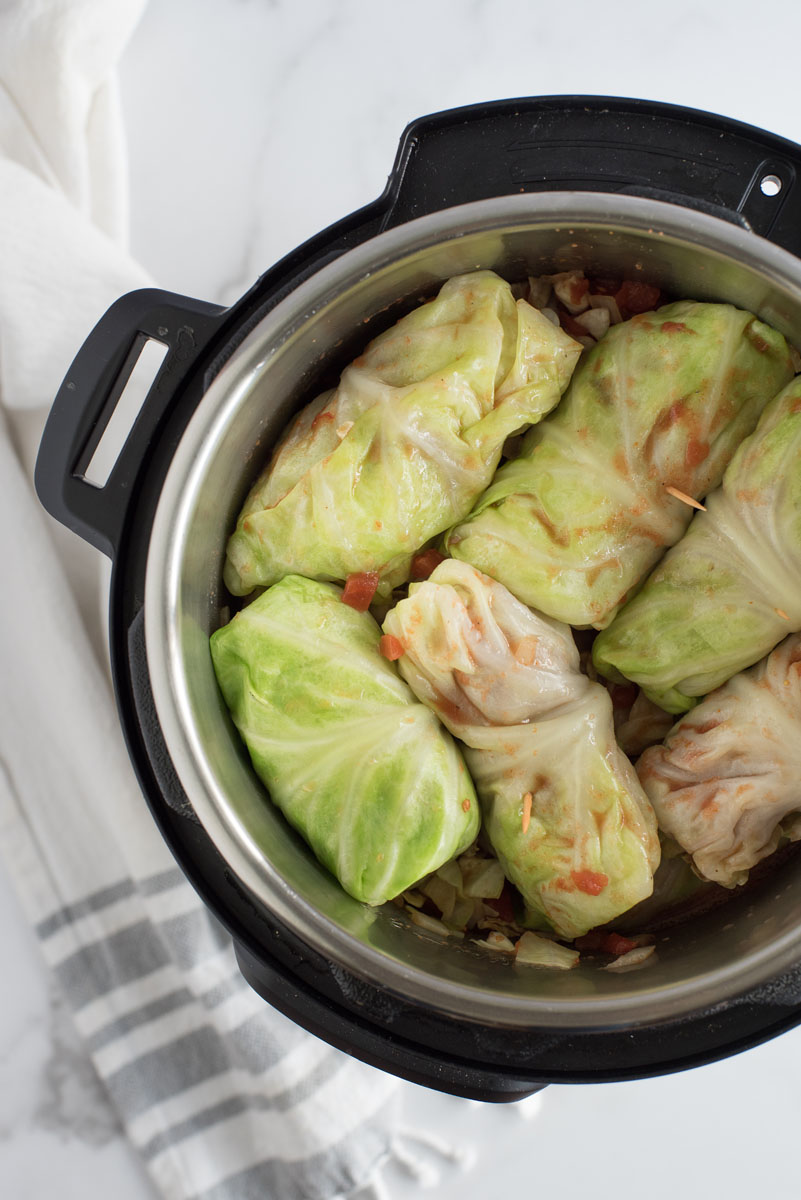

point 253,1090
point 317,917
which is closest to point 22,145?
point 317,917

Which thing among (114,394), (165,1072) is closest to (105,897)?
(165,1072)

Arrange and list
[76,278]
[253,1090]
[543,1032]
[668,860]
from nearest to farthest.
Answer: [543,1032]
[668,860]
[76,278]
[253,1090]

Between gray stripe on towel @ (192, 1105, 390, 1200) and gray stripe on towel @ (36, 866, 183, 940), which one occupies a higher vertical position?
gray stripe on towel @ (36, 866, 183, 940)

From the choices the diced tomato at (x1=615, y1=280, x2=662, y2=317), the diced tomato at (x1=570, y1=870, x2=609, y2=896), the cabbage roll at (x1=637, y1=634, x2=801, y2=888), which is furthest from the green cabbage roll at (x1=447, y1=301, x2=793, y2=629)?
the diced tomato at (x1=570, y1=870, x2=609, y2=896)

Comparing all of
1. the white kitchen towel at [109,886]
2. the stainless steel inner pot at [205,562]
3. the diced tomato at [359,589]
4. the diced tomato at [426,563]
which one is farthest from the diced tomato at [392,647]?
the white kitchen towel at [109,886]

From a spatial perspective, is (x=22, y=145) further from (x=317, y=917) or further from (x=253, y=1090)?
(x=253, y=1090)

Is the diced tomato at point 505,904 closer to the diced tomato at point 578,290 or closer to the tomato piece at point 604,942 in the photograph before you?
the tomato piece at point 604,942

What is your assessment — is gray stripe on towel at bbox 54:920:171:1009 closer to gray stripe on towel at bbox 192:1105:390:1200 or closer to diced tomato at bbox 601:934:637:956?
gray stripe on towel at bbox 192:1105:390:1200
